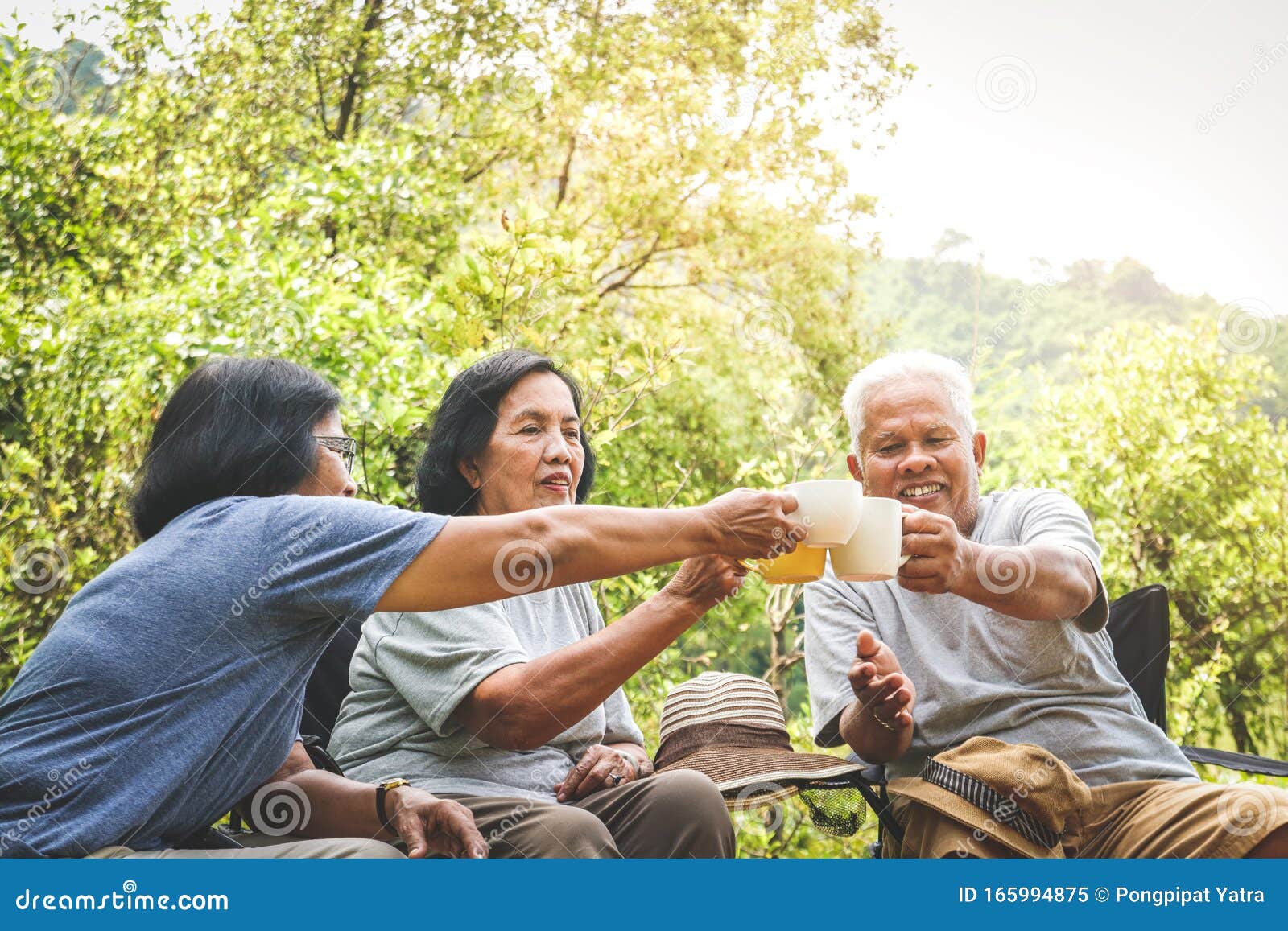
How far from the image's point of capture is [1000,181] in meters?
6.13

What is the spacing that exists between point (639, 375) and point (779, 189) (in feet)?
8.38

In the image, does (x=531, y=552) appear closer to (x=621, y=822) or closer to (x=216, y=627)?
(x=216, y=627)

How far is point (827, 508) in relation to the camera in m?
1.81

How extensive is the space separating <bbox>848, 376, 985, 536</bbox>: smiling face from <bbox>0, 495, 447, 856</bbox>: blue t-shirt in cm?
120

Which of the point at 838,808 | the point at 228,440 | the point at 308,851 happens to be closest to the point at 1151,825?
the point at 838,808

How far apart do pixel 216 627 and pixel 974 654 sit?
150 cm

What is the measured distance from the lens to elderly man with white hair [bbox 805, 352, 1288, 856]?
198 cm

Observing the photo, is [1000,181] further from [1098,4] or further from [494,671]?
[494,671]

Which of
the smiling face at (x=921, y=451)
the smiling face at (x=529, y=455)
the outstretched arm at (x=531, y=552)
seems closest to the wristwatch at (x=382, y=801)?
the outstretched arm at (x=531, y=552)

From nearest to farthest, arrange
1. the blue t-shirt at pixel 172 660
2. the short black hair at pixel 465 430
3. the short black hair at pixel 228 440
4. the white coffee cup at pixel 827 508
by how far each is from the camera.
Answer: the blue t-shirt at pixel 172 660 < the short black hair at pixel 228 440 < the white coffee cup at pixel 827 508 < the short black hair at pixel 465 430

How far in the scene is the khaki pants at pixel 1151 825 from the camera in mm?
1882

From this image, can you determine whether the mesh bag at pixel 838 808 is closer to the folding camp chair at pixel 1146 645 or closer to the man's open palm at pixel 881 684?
the folding camp chair at pixel 1146 645

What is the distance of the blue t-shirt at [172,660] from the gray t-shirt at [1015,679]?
1.18 meters

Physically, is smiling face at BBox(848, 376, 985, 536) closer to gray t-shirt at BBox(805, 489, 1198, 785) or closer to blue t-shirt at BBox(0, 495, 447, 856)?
gray t-shirt at BBox(805, 489, 1198, 785)
